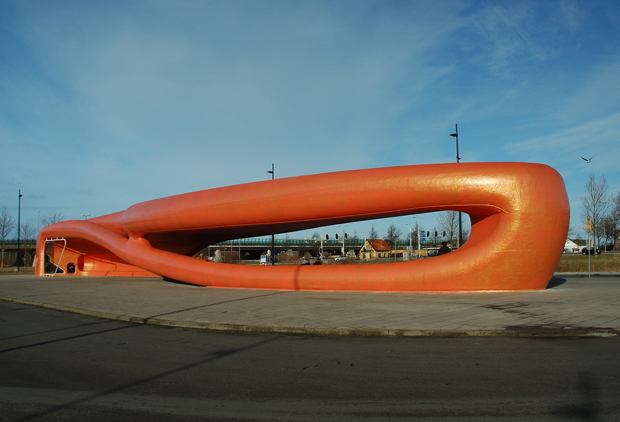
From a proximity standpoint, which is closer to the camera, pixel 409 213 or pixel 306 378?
pixel 306 378

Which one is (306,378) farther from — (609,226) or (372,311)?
(609,226)

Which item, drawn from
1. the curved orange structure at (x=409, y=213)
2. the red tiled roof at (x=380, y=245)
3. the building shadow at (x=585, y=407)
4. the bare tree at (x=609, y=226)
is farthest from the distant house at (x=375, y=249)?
the building shadow at (x=585, y=407)

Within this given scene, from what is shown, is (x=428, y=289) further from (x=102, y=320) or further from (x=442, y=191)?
(x=102, y=320)

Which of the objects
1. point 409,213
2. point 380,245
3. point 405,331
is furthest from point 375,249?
point 405,331

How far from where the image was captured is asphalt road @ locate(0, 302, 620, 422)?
13.0 ft

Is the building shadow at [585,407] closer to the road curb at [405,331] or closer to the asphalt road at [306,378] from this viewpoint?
the asphalt road at [306,378]

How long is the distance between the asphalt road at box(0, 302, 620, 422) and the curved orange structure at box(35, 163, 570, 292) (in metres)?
5.55

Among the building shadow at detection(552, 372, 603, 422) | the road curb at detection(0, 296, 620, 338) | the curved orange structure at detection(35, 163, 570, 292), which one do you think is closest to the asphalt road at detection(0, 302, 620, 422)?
the building shadow at detection(552, 372, 603, 422)

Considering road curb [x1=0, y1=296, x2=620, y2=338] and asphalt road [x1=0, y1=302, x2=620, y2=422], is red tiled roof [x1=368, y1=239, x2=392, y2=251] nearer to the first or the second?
road curb [x1=0, y1=296, x2=620, y2=338]

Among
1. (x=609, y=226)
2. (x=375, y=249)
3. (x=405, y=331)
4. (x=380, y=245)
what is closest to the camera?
(x=405, y=331)

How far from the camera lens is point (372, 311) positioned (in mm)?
9609

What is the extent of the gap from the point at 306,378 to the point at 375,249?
6362 cm

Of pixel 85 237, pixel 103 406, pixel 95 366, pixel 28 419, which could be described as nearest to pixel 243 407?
pixel 103 406

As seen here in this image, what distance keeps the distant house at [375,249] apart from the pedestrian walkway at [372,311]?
51.8 metres
